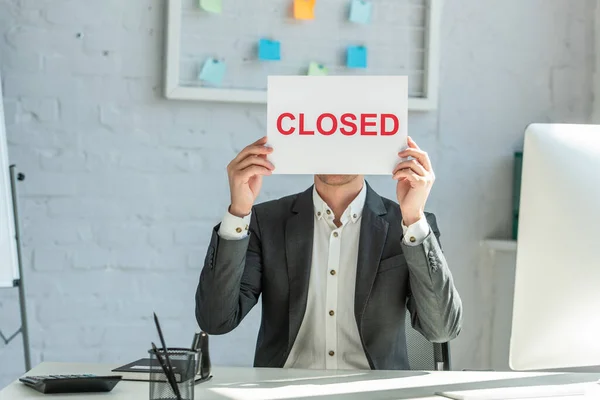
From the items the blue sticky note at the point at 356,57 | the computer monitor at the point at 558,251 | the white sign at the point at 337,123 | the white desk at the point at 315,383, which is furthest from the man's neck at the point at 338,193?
the blue sticky note at the point at 356,57

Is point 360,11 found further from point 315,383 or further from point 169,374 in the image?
point 169,374

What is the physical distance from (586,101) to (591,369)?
0.97m

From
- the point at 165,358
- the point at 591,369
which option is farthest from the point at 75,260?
the point at 591,369

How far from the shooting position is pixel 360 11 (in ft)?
9.12

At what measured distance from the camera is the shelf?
2794 mm

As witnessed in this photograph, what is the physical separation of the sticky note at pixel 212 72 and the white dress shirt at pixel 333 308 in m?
0.94

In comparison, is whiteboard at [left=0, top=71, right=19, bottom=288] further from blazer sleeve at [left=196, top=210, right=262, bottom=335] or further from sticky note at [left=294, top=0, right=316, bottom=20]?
sticky note at [left=294, top=0, right=316, bottom=20]

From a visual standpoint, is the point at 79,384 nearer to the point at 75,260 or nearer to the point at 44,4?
the point at 75,260

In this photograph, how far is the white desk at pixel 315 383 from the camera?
1.39m

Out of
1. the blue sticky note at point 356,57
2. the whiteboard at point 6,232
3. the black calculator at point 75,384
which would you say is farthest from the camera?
the blue sticky note at point 356,57

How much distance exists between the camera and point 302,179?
9.21ft

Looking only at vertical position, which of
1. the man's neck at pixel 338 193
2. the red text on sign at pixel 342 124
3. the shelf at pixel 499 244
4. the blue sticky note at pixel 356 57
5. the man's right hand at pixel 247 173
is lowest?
the shelf at pixel 499 244

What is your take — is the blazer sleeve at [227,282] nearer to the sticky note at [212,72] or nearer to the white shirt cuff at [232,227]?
the white shirt cuff at [232,227]

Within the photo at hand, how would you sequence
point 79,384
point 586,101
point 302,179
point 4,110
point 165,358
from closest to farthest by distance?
point 165,358
point 79,384
point 4,110
point 302,179
point 586,101
